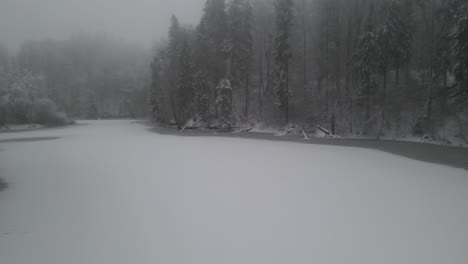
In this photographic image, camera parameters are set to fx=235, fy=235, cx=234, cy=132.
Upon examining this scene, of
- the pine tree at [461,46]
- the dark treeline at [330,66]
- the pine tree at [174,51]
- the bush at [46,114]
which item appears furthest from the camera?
the bush at [46,114]

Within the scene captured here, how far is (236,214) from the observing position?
5.86 metres

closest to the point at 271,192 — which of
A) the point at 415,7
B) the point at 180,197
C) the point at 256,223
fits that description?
the point at 256,223

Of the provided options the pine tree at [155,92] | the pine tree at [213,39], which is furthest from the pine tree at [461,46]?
the pine tree at [155,92]

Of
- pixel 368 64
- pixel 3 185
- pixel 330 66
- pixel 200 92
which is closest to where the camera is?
pixel 3 185

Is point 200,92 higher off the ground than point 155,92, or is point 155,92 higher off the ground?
point 155,92

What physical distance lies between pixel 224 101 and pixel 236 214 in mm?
23052

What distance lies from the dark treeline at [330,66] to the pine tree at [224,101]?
0.12m

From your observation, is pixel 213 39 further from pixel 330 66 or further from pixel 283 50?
pixel 330 66

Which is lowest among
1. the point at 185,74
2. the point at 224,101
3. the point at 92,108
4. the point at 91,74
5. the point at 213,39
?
the point at 224,101

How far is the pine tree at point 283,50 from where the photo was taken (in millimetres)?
25922

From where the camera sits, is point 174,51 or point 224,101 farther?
point 174,51

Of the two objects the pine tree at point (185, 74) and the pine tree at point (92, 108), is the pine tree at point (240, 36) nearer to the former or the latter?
the pine tree at point (185, 74)

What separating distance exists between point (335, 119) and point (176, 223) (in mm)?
23047

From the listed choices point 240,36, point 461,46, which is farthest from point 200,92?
point 461,46
